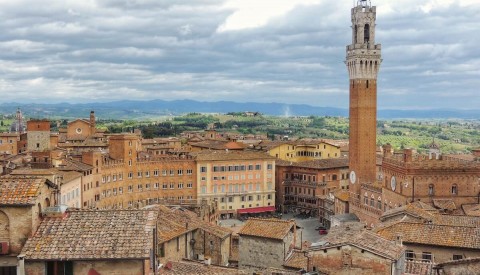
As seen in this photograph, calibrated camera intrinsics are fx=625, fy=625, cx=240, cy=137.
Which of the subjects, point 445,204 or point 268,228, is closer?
point 268,228

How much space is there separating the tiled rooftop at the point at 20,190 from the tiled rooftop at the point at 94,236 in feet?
3.14

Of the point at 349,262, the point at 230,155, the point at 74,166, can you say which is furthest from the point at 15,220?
the point at 230,155

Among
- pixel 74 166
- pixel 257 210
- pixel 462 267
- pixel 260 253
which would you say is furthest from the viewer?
pixel 257 210

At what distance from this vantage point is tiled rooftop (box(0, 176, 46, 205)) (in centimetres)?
1883

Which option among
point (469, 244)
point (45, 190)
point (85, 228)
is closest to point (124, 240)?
point (85, 228)

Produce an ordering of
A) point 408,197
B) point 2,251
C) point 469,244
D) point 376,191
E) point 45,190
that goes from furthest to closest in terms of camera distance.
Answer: point 376,191 → point 408,197 → point 469,244 → point 45,190 → point 2,251

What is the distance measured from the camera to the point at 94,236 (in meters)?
18.9

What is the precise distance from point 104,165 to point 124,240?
79103 millimetres

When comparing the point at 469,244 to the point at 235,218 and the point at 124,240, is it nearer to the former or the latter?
the point at 124,240

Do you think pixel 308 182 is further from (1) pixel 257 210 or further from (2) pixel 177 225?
(2) pixel 177 225

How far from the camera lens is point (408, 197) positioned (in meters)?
70.3

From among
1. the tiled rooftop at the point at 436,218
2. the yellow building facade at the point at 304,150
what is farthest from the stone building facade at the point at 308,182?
the tiled rooftop at the point at 436,218

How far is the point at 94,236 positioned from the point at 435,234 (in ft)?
81.9

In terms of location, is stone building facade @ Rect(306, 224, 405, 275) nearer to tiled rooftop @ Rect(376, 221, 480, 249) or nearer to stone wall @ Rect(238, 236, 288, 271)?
tiled rooftop @ Rect(376, 221, 480, 249)
